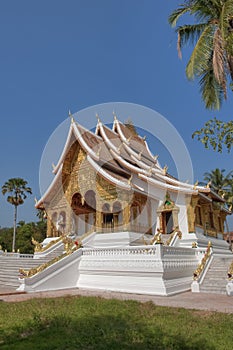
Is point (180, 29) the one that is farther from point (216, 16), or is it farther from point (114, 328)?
point (114, 328)

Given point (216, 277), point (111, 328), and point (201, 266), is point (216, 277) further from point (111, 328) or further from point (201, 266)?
point (111, 328)

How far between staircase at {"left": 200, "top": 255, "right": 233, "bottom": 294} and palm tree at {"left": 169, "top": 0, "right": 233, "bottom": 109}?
19.6 feet

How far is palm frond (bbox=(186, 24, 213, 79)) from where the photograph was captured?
27.1ft

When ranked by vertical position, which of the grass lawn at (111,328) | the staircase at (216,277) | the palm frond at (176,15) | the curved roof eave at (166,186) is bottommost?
the staircase at (216,277)

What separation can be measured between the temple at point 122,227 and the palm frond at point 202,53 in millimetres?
5334

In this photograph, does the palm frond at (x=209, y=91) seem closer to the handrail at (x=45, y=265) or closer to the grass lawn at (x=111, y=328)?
the grass lawn at (x=111, y=328)

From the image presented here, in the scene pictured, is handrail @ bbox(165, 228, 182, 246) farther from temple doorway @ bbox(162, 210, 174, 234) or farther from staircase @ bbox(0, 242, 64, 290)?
staircase @ bbox(0, 242, 64, 290)

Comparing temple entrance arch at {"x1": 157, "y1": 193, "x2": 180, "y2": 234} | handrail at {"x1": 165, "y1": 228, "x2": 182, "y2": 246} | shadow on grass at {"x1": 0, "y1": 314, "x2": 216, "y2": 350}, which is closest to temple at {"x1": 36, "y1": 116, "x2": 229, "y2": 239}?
temple entrance arch at {"x1": 157, "y1": 193, "x2": 180, "y2": 234}

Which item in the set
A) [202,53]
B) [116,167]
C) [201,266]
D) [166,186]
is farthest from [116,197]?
[202,53]

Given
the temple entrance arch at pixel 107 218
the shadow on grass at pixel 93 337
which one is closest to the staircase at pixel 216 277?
the temple entrance arch at pixel 107 218

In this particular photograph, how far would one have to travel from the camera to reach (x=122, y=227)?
1356 cm

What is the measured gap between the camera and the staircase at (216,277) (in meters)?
9.40

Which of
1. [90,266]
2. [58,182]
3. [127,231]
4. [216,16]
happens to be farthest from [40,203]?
[216,16]

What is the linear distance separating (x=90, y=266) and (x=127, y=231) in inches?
117
